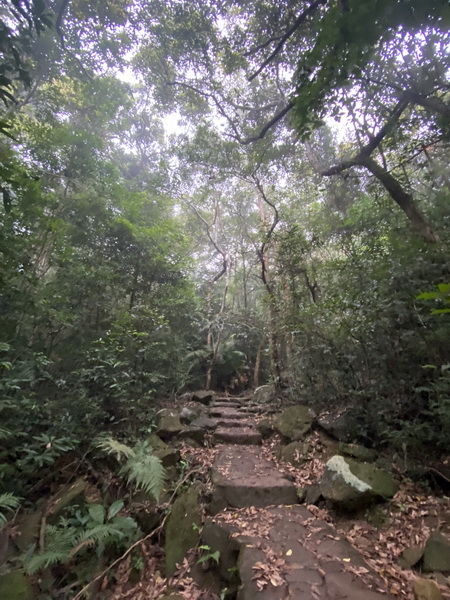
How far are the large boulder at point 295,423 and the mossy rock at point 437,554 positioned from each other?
2.40 metres

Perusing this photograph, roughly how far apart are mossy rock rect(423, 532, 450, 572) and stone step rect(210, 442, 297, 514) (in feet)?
5.33

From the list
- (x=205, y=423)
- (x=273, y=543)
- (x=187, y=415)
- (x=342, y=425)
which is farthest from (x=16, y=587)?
(x=342, y=425)

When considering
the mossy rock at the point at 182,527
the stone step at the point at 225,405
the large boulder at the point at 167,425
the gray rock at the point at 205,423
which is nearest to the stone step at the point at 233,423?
the gray rock at the point at 205,423

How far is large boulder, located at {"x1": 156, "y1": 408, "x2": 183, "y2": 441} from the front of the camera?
5250 millimetres

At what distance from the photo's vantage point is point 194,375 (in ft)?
31.7

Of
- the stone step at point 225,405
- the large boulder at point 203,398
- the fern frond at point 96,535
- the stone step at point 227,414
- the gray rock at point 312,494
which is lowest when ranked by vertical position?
the fern frond at point 96,535

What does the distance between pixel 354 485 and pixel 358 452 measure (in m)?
0.68

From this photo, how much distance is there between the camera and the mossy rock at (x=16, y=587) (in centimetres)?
290

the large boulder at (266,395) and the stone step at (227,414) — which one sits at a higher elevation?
the large boulder at (266,395)

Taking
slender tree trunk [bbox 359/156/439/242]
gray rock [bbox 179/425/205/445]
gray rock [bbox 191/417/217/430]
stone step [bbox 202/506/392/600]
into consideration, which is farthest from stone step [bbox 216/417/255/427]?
slender tree trunk [bbox 359/156/439/242]

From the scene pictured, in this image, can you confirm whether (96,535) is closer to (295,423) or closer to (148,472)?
(148,472)

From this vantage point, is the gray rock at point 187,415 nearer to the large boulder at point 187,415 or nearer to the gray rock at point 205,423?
the large boulder at point 187,415

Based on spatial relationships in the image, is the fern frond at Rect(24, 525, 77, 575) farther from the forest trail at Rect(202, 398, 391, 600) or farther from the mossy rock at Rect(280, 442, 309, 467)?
the mossy rock at Rect(280, 442, 309, 467)

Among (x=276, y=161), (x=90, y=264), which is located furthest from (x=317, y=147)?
(x=90, y=264)
